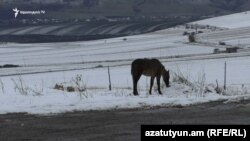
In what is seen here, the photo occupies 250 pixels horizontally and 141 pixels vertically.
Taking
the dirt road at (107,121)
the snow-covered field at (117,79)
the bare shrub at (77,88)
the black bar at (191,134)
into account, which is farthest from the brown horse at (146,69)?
the black bar at (191,134)

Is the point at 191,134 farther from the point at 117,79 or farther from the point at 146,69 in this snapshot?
the point at 117,79

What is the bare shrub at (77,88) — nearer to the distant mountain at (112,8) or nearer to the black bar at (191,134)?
the black bar at (191,134)

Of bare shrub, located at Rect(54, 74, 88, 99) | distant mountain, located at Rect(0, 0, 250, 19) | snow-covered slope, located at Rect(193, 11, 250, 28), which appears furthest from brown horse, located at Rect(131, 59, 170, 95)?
distant mountain, located at Rect(0, 0, 250, 19)

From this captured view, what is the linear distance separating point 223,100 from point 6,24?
135 m

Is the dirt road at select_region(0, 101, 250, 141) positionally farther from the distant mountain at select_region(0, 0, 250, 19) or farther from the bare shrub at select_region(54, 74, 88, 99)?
the distant mountain at select_region(0, 0, 250, 19)

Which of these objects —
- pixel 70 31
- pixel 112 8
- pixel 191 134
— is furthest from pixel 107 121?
pixel 112 8

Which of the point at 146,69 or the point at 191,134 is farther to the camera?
the point at 146,69

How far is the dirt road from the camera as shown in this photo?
9.47 metres

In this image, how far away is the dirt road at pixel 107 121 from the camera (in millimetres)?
9469

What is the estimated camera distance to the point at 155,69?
61.9ft

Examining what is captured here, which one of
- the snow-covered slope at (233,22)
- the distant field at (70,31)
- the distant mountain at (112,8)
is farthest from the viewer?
the distant mountain at (112,8)

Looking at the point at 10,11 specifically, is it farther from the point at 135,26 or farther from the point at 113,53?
the point at 113,53

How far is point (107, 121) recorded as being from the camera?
11.0m

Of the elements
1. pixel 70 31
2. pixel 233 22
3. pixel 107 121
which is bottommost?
pixel 107 121
